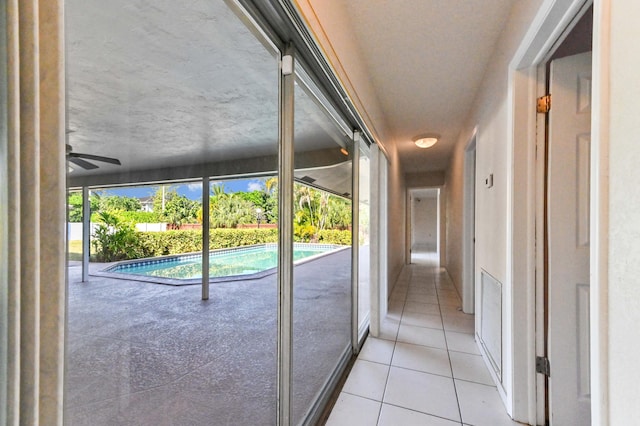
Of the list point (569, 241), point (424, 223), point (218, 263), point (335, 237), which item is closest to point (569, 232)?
point (569, 241)

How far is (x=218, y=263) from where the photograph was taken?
2.43 m

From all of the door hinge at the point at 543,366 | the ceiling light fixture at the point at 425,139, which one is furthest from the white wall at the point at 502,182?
the ceiling light fixture at the point at 425,139

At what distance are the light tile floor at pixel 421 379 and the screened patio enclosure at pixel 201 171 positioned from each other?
20 centimetres

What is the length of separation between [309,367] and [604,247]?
1.83 metres

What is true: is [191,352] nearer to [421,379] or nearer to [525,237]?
[421,379]

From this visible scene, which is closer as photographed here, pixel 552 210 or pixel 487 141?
pixel 552 210

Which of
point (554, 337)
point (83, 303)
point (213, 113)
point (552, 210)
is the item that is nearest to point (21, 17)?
point (83, 303)

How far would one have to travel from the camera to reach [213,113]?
2080mm

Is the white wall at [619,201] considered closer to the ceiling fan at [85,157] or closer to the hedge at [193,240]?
the hedge at [193,240]

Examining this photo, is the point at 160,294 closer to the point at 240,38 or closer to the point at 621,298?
the point at 240,38

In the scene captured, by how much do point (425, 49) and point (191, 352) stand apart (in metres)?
3.08

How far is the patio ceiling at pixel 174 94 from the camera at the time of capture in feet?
3.06

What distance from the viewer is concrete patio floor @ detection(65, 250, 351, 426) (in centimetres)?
139

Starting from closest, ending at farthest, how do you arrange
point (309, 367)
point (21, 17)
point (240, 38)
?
point (21, 17) → point (240, 38) → point (309, 367)
